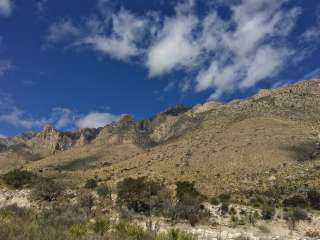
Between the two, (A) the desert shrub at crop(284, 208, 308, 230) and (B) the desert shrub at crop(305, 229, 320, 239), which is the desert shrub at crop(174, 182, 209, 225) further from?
(B) the desert shrub at crop(305, 229, 320, 239)

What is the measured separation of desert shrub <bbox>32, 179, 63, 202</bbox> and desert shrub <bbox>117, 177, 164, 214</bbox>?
5.59 metres

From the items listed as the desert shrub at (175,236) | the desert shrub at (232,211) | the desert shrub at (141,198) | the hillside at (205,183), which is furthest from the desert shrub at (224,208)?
the desert shrub at (175,236)

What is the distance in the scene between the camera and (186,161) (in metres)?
58.2

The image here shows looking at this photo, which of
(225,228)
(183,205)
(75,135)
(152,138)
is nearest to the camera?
(225,228)

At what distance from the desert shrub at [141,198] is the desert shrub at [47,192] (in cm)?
559

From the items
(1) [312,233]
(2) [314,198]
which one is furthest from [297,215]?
(2) [314,198]

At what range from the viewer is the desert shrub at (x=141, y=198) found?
28.9m

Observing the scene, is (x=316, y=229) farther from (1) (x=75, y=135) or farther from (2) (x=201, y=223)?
(1) (x=75, y=135)

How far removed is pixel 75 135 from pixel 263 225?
533 ft

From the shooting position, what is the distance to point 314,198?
106ft

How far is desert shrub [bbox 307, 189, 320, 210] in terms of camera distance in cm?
3145

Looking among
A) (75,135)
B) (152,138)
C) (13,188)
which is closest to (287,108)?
(13,188)

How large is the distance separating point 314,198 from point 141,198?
13.7 metres

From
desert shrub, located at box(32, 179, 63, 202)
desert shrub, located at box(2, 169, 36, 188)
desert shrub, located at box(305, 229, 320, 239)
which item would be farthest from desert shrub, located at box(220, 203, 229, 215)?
desert shrub, located at box(2, 169, 36, 188)
